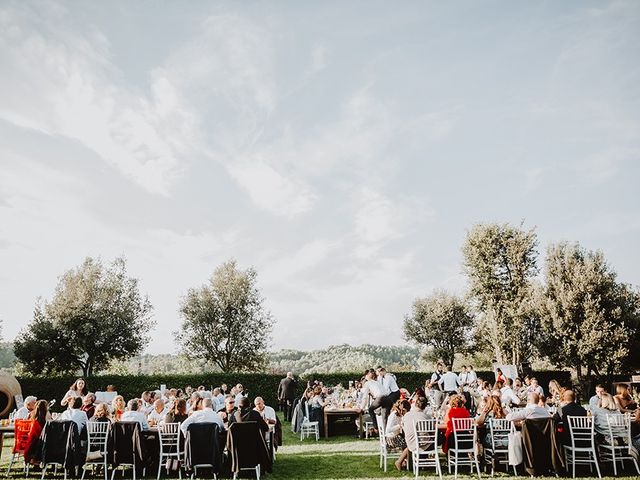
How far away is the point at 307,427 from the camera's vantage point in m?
14.2

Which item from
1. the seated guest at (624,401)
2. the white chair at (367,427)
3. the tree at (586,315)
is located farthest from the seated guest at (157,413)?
the tree at (586,315)

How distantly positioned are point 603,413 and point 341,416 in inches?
320

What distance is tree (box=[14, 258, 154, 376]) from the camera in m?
26.5

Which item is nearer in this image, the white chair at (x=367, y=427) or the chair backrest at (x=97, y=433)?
the chair backrest at (x=97, y=433)

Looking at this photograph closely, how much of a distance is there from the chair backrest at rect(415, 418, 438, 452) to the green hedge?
1708 centimetres

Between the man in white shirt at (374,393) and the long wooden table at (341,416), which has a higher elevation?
the man in white shirt at (374,393)

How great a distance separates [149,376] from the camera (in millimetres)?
23297

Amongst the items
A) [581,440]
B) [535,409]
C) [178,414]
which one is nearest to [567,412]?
[581,440]

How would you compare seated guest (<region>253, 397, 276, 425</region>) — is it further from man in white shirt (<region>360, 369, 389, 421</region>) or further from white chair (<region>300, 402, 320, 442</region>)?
white chair (<region>300, 402, 320, 442</region>)

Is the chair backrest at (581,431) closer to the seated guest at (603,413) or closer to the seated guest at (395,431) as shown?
the seated guest at (603,413)

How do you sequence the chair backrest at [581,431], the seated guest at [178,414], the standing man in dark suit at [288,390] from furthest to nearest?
the standing man in dark suit at [288,390] < the seated guest at [178,414] < the chair backrest at [581,431]

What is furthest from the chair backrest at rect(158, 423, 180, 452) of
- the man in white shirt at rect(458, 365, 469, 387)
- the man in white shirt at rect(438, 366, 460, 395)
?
the man in white shirt at rect(458, 365, 469, 387)

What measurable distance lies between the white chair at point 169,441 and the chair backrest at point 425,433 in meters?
4.34

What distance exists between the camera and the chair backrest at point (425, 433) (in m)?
8.31
